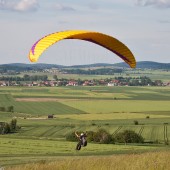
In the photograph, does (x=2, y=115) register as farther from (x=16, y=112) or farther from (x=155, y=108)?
(x=155, y=108)

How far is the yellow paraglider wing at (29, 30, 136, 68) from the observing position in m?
14.6

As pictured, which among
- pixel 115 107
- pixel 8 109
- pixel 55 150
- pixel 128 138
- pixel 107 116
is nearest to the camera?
pixel 55 150

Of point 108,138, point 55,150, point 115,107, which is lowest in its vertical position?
point 115,107

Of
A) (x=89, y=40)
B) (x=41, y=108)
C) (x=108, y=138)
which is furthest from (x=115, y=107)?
(x=89, y=40)

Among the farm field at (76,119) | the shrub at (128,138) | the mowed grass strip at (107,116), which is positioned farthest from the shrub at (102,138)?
the mowed grass strip at (107,116)

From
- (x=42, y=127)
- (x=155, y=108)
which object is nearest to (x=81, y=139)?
(x=42, y=127)

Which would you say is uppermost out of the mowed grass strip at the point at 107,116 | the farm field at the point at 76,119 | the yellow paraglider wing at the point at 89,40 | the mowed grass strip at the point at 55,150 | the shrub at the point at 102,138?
the yellow paraglider wing at the point at 89,40

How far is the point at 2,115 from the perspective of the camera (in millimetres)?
79000

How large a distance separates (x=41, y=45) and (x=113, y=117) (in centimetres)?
6108

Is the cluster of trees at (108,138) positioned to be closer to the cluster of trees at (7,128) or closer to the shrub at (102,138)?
the shrub at (102,138)

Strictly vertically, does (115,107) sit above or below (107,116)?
above

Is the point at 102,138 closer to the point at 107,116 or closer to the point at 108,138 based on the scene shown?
the point at 108,138

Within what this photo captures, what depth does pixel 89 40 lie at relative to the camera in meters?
18.3

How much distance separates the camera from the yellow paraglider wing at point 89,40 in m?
14.6
